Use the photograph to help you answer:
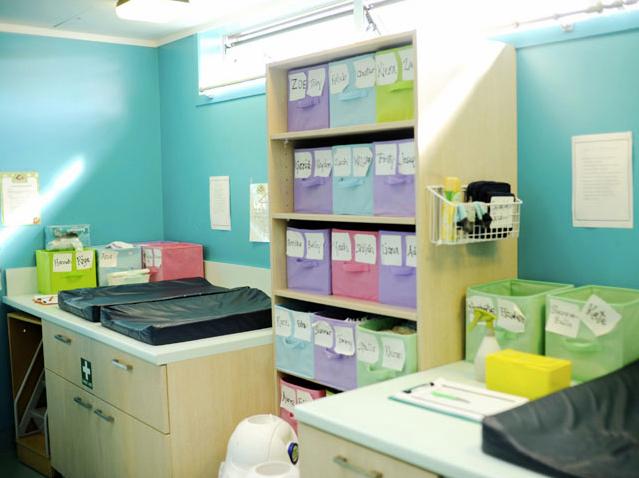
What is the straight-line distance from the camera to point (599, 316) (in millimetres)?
1908

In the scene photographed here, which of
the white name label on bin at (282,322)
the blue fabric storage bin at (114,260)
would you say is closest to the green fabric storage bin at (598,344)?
the white name label on bin at (282,322)

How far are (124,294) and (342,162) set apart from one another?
4.85 ft

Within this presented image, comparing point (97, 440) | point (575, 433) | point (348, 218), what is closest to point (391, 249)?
point (348, 218)

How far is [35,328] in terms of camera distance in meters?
3.78

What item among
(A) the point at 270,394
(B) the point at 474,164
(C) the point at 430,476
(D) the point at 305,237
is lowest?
(A) the point at 270,394

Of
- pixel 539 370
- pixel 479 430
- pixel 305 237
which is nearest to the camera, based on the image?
pixel 479 430

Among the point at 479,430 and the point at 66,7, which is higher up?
the point at 66,7

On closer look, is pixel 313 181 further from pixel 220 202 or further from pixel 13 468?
pixel 13 468

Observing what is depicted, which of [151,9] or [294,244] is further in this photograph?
[151,9]

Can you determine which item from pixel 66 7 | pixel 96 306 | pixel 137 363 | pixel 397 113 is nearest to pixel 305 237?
pixel 397 113

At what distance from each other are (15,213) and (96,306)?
3.67 feet

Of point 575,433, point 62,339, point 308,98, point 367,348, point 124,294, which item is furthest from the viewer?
point 124,294

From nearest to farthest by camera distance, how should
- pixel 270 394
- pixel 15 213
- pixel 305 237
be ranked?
pixel 305 237 → pixel 270 394 → pixel 15 213

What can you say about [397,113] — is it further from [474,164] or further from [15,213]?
[15,213]
